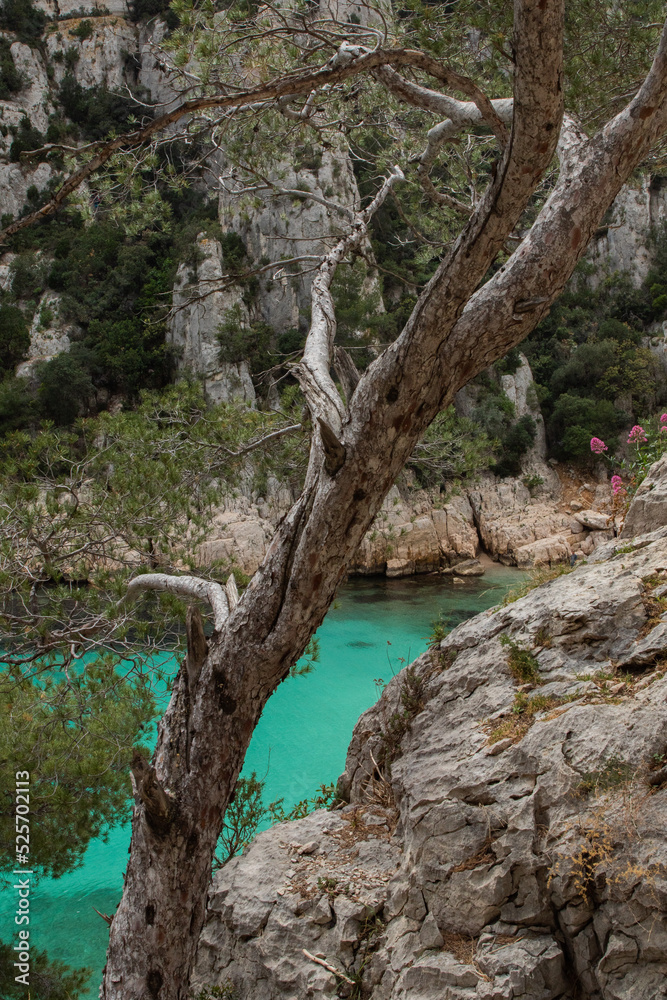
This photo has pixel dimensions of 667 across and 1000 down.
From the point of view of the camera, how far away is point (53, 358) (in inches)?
703

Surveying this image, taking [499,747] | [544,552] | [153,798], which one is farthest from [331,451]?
[544,552]

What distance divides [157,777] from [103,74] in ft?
102

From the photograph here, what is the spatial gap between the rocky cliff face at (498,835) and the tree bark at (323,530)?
84 cm

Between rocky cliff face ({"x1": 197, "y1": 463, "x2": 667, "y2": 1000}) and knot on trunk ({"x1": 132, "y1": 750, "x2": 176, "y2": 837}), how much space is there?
1077 millimetres

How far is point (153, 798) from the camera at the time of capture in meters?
1.70

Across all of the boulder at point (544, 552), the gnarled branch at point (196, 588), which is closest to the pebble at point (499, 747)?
the gnarled branch at point (196, 588)

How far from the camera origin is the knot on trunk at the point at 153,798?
1.67m

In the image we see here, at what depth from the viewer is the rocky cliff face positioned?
74.5 inches

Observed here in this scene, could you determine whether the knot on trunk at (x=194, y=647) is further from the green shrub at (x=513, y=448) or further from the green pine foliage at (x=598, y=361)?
the green pine foliage at (x=598, y=361)

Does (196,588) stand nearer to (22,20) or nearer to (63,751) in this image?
(63,751)

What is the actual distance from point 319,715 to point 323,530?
6.92 metres

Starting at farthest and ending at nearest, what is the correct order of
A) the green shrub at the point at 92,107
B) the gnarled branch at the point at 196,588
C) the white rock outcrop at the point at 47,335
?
the green shrub at the point at 92,107, the white rock outcrop at the point at 47,335, the gnarled branch at the point at 196,588

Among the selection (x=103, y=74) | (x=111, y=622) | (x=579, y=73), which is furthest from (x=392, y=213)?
(x=111, y=622)

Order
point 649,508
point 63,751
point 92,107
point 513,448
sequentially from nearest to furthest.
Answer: point 649,508 < point 63,751 < point 513,448 < point 92,107
